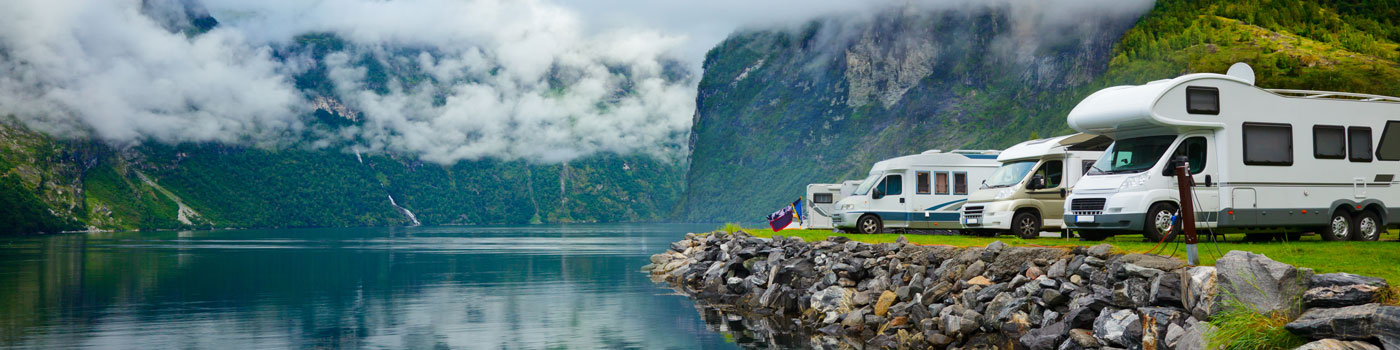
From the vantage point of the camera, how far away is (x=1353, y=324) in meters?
8.26

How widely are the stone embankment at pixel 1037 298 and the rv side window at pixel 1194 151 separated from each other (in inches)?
150

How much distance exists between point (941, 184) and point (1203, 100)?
14052 millimetres

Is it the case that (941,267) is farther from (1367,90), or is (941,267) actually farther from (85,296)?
(1367,90)

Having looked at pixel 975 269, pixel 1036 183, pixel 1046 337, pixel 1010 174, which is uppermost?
pixel 1010 174

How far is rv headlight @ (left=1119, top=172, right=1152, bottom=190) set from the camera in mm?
17438

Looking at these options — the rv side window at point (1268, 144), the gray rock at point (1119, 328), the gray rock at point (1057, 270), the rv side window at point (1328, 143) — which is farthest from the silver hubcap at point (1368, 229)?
the gray rock at point (1119, 328)

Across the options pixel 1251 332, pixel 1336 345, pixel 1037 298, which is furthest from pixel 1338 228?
pixel 1336 345

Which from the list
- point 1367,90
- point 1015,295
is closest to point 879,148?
point 1367,90

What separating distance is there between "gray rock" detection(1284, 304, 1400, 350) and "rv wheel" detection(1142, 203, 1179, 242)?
338 inches

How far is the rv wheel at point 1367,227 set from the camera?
691 inches

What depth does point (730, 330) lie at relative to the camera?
854 inches

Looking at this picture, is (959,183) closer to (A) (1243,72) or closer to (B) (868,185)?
(B) (868,185)

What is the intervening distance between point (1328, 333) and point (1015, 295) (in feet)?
21.3

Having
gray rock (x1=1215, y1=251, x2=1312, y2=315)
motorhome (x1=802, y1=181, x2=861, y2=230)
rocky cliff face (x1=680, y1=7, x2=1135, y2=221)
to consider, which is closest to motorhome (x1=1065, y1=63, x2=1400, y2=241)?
gray rock (x1=1215, y1=251, x2=1312, y2=315)
